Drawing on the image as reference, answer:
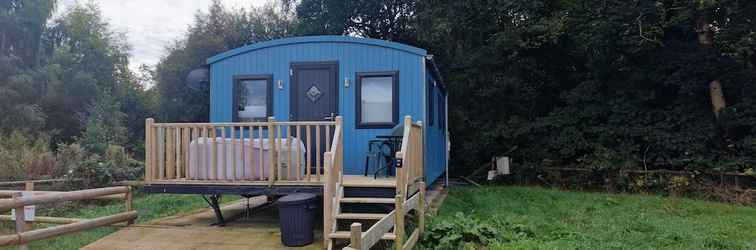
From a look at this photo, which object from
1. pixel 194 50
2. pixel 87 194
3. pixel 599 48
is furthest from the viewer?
pixel 194 50

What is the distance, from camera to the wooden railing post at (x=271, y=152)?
18.6 ft

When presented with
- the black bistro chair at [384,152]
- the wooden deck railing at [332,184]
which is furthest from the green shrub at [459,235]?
the black bistro chair at [384,152]

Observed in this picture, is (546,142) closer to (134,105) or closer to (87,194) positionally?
(87,194)

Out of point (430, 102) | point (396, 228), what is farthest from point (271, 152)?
point (430, 102)

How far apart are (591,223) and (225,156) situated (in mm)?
4718

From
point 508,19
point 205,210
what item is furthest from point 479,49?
point 205,210

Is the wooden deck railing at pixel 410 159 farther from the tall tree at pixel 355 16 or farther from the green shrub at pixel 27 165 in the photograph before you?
the tall tree at pixel 355 16

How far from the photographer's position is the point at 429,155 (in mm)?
8555

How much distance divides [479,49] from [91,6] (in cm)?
2076

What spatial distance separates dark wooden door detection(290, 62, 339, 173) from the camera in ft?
24.2

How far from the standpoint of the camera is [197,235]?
591 centimetres

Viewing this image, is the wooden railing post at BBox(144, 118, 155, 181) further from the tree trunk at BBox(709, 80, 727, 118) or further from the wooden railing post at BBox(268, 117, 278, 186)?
the tree trunk at BBox(709, 80, 727, 118)

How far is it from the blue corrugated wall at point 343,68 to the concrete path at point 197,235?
1.44m

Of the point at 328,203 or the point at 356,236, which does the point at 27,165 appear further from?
the point at 356,236
